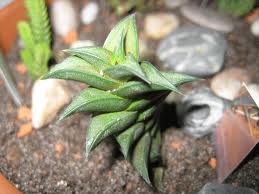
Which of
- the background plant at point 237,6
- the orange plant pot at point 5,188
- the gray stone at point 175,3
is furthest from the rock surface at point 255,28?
the orange plant pot at point 5,188

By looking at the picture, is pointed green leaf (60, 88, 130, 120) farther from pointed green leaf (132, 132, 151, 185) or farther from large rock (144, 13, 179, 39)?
large rock (144, 13, 179, 39)

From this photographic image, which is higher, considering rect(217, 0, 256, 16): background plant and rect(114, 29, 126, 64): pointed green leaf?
rect(114, 29, 126, 64): pointed green leaf

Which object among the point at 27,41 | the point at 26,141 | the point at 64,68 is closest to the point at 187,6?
the point at 27,41

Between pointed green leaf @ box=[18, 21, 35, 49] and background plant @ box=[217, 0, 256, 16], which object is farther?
background plant @ box=[217, 0, 256, 16]

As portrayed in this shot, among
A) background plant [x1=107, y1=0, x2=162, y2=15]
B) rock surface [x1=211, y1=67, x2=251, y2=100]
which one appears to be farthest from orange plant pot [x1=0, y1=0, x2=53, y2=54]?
rock surface [x1=211, y1=67, x2=251, y2=100]

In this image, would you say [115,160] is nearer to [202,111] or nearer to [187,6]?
[202,111]

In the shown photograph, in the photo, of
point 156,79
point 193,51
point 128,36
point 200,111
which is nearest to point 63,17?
point 193,51

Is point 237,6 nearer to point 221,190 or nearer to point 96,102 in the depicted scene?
point 221,190
